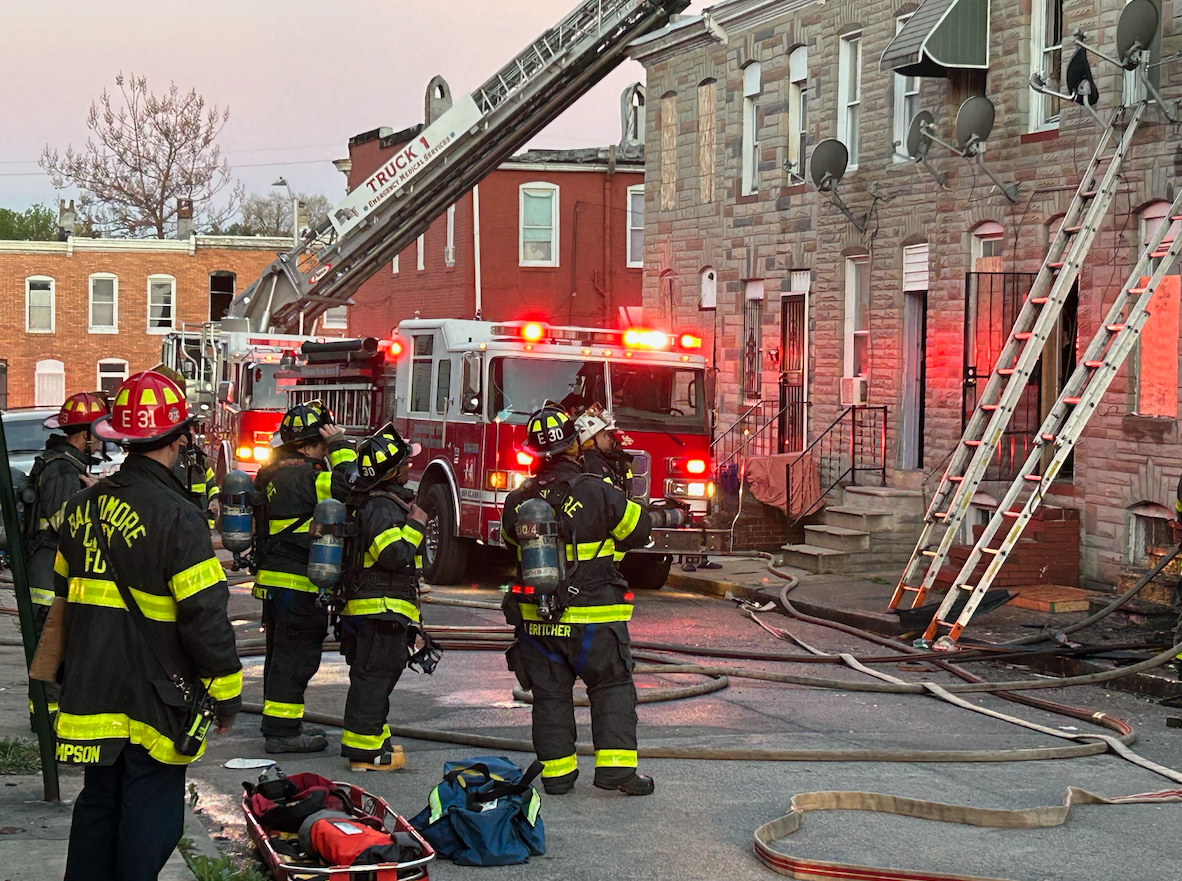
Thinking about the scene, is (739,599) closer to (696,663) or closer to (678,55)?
(696,663)

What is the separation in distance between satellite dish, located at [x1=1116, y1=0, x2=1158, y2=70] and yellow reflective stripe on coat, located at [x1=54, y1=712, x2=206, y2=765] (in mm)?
11931

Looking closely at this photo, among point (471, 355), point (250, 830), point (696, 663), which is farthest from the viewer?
point (471, 355)

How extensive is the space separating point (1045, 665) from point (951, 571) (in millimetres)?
2330

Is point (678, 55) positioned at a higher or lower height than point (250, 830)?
higher

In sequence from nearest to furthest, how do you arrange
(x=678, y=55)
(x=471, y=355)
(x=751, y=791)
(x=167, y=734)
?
(x=167, y=734), (x=751, y=791), (x=471, y=355), (x=678, y=55)

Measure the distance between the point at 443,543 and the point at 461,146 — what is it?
25.3 ft

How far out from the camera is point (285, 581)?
27.0ft

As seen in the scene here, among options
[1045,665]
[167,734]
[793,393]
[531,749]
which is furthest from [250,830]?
[793,393]

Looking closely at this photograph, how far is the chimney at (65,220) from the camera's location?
49.9 m

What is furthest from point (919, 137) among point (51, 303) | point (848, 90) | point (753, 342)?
point (51, 303)

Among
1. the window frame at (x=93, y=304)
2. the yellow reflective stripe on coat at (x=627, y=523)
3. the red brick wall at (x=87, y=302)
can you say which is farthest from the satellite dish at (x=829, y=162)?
the window frame at (x=93, y=304)

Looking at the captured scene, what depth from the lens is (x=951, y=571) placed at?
13.8 metres

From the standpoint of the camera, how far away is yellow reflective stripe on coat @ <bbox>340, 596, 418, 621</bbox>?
25.0ft

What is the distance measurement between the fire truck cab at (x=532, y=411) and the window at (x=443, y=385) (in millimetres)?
13
